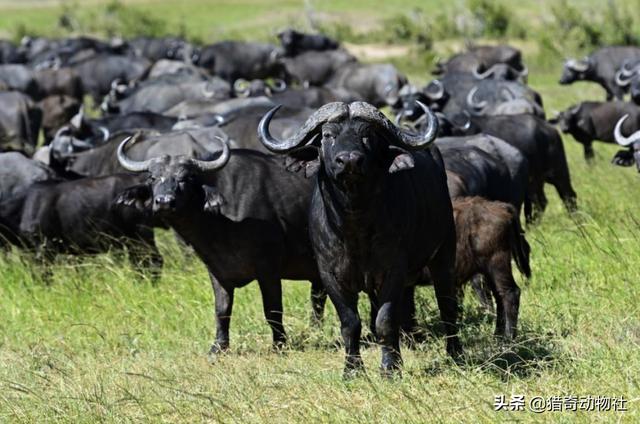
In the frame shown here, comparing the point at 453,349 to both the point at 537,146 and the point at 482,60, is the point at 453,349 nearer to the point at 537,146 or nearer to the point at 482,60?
the point at 537,146

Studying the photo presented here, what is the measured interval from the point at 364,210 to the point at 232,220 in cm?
189

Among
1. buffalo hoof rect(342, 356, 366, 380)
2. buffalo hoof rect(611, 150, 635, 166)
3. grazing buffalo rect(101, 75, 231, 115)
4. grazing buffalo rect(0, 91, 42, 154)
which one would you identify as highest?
buffalo hoof rect(342, 356, 366, 380)

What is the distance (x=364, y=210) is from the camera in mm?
6457

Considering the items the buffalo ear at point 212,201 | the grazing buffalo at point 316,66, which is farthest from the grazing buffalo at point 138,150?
the grazing buffalo at point 316,66

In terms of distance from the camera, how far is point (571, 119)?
18828 millimetres

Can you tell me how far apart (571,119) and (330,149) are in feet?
42.9

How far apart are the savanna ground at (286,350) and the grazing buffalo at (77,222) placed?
0.24m

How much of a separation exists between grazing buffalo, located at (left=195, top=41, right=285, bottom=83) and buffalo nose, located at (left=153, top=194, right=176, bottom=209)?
2765 centimetres

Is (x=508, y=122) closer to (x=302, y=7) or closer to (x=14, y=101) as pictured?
(x=14, y=101)

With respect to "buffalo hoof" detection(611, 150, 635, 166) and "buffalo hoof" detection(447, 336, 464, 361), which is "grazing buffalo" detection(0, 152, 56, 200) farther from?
"buffalo hoof" detection(447, 336, 464, 361)

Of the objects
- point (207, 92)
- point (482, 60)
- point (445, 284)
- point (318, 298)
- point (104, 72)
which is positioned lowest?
point (104, 72)

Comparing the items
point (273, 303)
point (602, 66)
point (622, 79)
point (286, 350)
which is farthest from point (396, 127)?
point (602, 66)

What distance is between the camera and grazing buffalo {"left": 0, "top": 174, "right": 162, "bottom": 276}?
11.3m

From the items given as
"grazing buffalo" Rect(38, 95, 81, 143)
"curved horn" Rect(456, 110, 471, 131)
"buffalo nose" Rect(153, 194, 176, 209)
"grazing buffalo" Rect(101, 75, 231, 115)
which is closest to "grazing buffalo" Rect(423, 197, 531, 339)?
"buffalo nose" Rect(153, 194, 176, 209)
